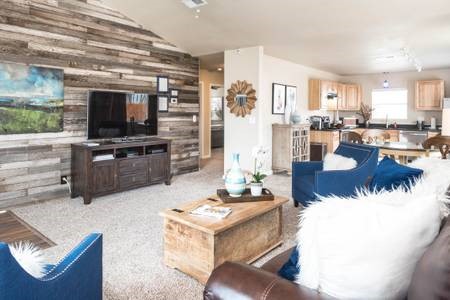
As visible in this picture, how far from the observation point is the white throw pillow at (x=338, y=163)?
3.67 meters

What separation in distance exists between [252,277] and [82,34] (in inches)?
189

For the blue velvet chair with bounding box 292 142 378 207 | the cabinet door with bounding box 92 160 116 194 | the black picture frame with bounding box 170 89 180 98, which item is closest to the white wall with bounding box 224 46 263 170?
the black picture frame with bounding box 170 89 180 98

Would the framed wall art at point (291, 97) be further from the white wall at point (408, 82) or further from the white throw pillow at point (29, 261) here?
the white throw pillow at point (29, 261)

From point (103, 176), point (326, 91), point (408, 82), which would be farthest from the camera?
point (408, 82)

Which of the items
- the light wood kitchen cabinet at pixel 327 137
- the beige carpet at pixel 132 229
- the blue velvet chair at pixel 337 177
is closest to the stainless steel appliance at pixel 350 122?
the light wood kitchen cabinet at pixel 327 137

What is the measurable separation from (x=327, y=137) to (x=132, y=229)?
5.40 m

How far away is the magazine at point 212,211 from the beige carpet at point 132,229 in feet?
1.62

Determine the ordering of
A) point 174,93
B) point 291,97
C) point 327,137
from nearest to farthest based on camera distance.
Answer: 1. point 174,93
2. point 291,97
3. point 327,137

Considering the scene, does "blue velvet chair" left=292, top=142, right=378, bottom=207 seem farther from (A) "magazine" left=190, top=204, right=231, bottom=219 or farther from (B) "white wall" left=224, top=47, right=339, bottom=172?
(B) "white wall" left=224, top=47, right=339, bottom=172

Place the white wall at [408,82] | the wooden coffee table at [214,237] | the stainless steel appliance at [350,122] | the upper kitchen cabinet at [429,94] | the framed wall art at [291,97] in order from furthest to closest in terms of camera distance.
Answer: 1. the stainless steel appliance at [350,122]
2. the white wall at [408,82]
3. the upper kitchen cabinet at [429,94]
4. the framed wall art at [291,97]
5. the wooden coffee table at [214,237]

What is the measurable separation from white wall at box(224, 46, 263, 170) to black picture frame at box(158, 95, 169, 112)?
3.86ft

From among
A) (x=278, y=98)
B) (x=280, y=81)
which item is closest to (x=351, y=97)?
(x=280, y=81)

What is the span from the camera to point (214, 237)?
2.28m

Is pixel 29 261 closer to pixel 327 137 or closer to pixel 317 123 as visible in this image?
pixel 327 137
